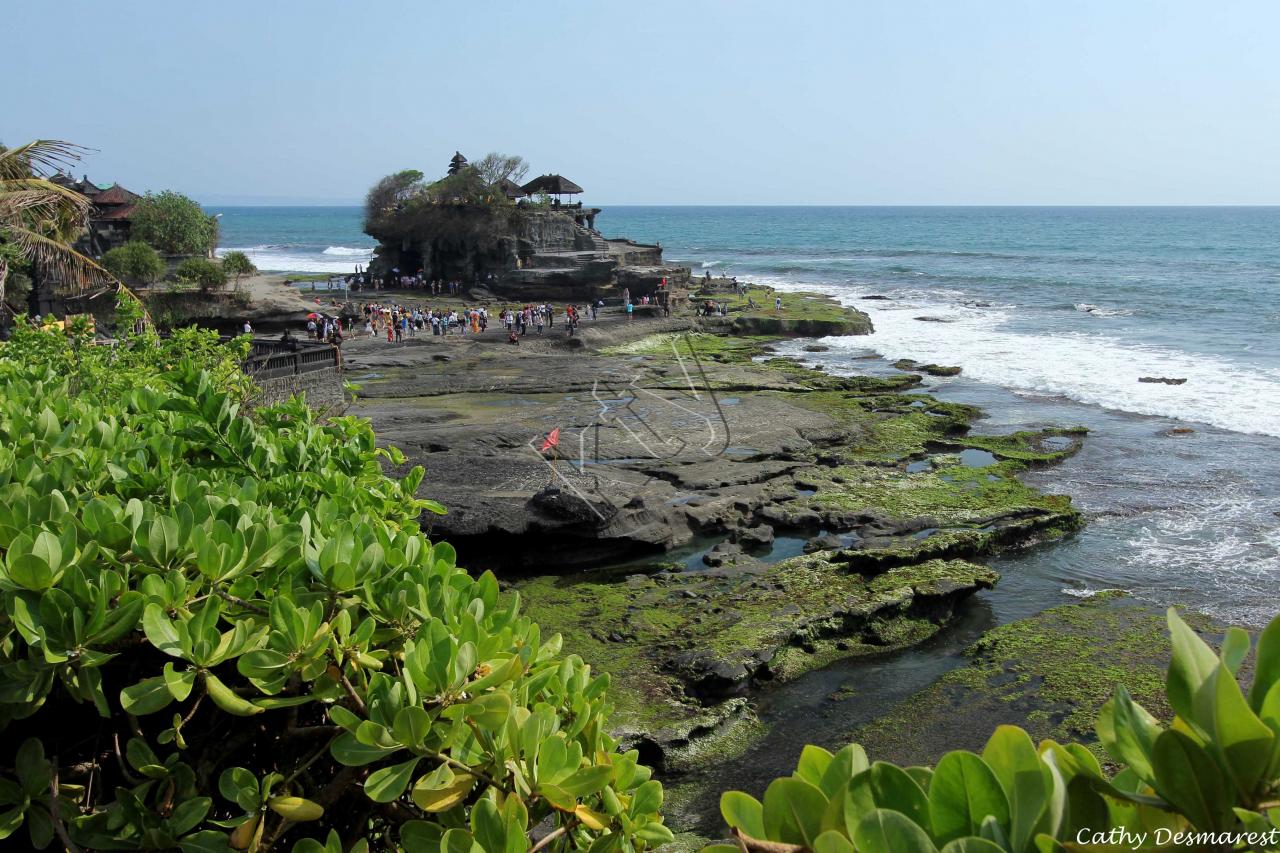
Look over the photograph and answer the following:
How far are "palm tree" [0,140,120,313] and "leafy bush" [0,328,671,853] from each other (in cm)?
860

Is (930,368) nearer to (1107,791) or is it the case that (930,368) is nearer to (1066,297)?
(1066,297)

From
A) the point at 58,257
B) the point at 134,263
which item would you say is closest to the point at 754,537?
Answer: the point at 58,257

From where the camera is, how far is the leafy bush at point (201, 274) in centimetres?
4241

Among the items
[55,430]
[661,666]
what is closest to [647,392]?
[661,666]

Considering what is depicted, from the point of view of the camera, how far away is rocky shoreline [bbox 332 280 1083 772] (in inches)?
535

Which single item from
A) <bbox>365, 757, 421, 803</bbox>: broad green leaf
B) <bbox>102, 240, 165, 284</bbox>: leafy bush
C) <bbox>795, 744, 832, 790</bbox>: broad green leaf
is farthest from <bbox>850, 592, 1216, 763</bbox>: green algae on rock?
<bbox>102, 240, 165, 284</bbox>: leafy bush

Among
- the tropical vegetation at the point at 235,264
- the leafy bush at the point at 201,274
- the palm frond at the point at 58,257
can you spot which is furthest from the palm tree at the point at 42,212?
the tropical vegetation at the point at 235,264

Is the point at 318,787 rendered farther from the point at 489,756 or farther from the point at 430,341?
the point at 430,341

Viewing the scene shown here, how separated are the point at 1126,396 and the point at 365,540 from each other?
32620 millimetres

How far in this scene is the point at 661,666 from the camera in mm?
13133

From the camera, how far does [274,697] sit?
2971 mm

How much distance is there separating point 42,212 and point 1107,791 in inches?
526

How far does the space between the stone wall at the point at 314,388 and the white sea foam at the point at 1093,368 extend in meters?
22.8

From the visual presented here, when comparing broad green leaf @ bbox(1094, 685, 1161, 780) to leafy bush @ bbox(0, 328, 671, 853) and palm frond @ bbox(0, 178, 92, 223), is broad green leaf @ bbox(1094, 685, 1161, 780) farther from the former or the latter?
palm frond @ bbox(0, 178, 92, 223)
